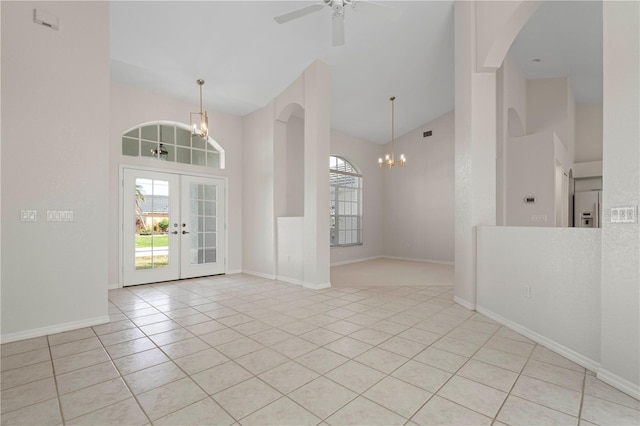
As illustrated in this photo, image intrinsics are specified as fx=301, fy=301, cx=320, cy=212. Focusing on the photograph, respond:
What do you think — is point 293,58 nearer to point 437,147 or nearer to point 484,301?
point 484,301

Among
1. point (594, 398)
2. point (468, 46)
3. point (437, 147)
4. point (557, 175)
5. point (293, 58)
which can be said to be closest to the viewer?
point (594, 398)

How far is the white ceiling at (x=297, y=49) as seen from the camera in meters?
3.92

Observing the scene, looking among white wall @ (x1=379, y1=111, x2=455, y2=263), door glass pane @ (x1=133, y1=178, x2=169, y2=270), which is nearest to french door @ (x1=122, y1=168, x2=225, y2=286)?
door glass pane @ (x1=133, y1=178, x2=169, y2=270)

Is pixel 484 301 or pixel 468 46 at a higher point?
pixel 468 46

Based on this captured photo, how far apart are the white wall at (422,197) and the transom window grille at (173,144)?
5306mm

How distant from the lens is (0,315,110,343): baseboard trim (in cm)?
282

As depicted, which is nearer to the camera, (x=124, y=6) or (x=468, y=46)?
(x=124, y=6)

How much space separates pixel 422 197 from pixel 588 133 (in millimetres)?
4586

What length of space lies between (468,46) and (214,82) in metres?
3.95

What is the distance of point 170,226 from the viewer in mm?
5621

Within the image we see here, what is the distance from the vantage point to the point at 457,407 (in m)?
1.80

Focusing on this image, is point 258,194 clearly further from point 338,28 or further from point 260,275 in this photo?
point 338,28

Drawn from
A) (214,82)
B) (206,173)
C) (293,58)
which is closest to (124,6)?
(214,82)

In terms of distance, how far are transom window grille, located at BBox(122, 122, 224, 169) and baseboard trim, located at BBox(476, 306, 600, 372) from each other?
5509 millimetres
